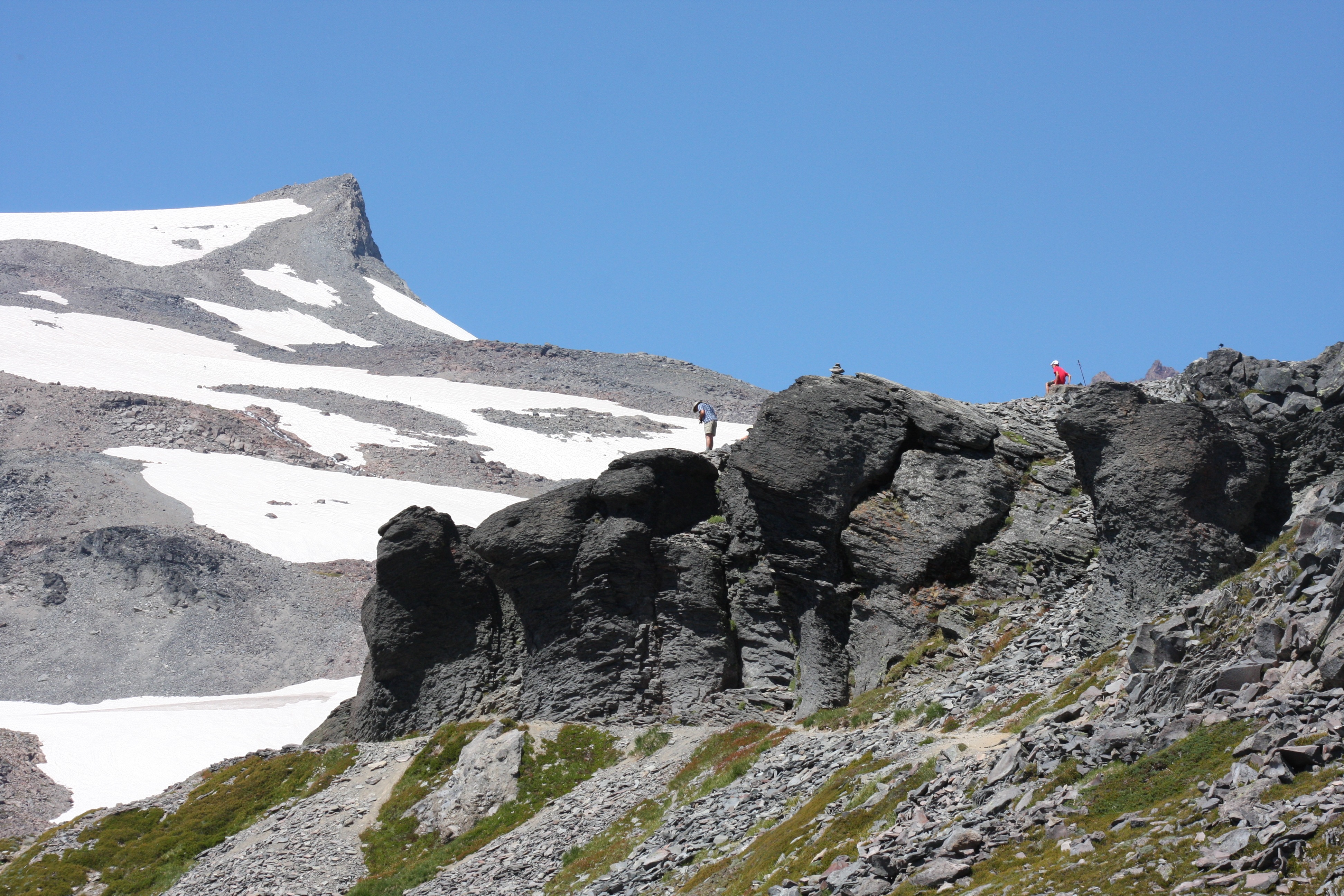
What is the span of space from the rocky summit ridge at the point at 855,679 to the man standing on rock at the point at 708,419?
13.7ft

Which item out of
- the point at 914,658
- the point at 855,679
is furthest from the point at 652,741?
the point at 914,658

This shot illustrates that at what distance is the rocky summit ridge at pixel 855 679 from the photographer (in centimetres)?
1555

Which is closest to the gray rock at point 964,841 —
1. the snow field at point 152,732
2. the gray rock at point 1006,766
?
the gray rock at point 1006,766

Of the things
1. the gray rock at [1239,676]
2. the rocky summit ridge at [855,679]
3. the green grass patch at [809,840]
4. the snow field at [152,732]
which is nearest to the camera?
the rocky summit ridge at [855,679]

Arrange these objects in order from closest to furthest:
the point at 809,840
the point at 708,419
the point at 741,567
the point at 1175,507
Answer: the point at 809,840
the point at 1175,507
the point at 741,567
the point at 708,419

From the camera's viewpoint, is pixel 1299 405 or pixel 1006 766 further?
pixel 1299 405

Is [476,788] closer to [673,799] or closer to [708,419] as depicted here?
[673,799]

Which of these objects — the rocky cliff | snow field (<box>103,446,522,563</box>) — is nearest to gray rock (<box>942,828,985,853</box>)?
the rocky cliff

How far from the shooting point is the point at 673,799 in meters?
31.0

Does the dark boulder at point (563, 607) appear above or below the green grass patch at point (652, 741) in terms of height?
above

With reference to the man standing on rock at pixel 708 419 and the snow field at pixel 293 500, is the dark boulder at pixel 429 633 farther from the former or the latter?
the snow field at pixel 293 500

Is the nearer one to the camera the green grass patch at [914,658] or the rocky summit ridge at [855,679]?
the rocky summit ridge at [855,679]

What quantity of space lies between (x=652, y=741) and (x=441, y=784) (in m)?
7.27

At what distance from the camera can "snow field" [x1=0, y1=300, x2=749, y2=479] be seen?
164 m
